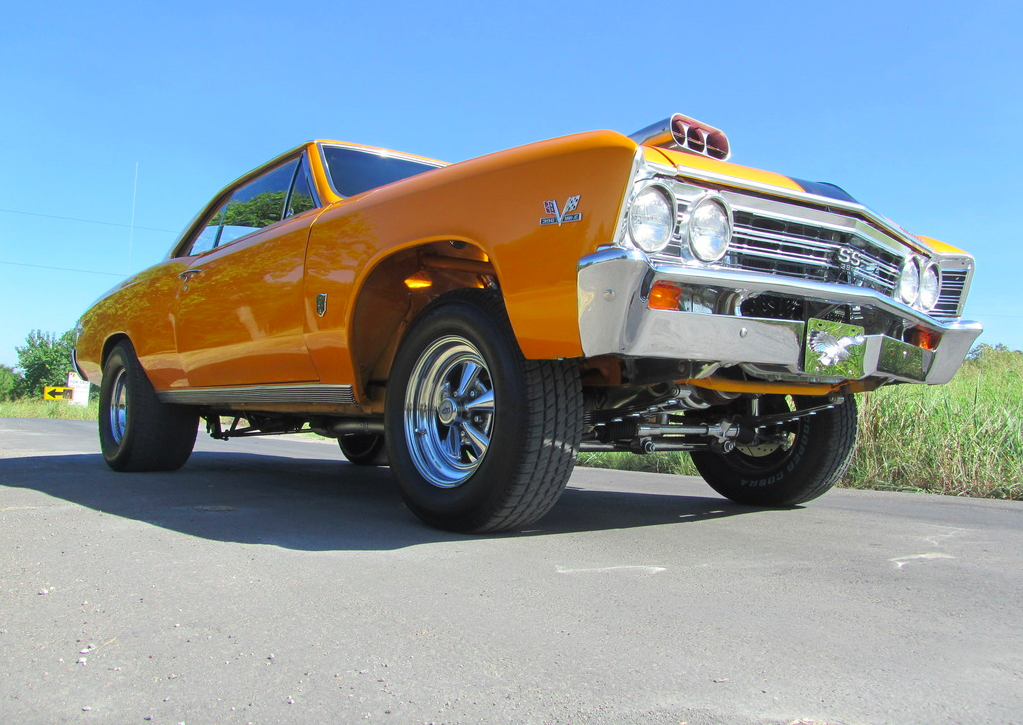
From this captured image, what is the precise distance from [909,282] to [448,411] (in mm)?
2004

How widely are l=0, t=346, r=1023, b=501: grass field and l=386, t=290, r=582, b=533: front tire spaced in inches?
149

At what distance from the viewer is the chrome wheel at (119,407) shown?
18.2 ft

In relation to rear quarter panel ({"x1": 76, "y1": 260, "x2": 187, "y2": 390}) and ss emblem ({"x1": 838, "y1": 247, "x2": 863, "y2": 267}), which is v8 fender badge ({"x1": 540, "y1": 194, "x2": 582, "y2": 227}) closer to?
ss emblem ({"x1": 838, "y1": 247, "x2": 863, "y2": 267})

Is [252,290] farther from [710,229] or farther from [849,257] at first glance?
[849,257]

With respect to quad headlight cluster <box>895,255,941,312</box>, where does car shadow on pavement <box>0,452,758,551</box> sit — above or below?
below

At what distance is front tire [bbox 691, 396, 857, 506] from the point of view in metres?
3.96

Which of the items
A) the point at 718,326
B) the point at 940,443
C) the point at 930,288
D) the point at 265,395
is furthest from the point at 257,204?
the point at 940,443

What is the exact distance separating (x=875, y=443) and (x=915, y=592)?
4.21 m

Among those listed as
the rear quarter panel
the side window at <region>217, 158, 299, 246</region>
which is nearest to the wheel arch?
the side window at <region>217, 158, 299, 246</region>

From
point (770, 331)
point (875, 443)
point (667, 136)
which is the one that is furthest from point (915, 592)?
point (875, 443)

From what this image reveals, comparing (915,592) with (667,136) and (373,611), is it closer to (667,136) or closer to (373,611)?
(373,611)

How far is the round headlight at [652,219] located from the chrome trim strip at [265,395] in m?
1.62

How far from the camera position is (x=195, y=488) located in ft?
14.5

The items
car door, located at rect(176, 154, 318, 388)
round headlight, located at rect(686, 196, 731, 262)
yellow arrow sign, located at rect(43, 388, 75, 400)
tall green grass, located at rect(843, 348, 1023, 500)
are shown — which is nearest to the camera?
round headlight, located at rect(686, 196, 731, 262)
